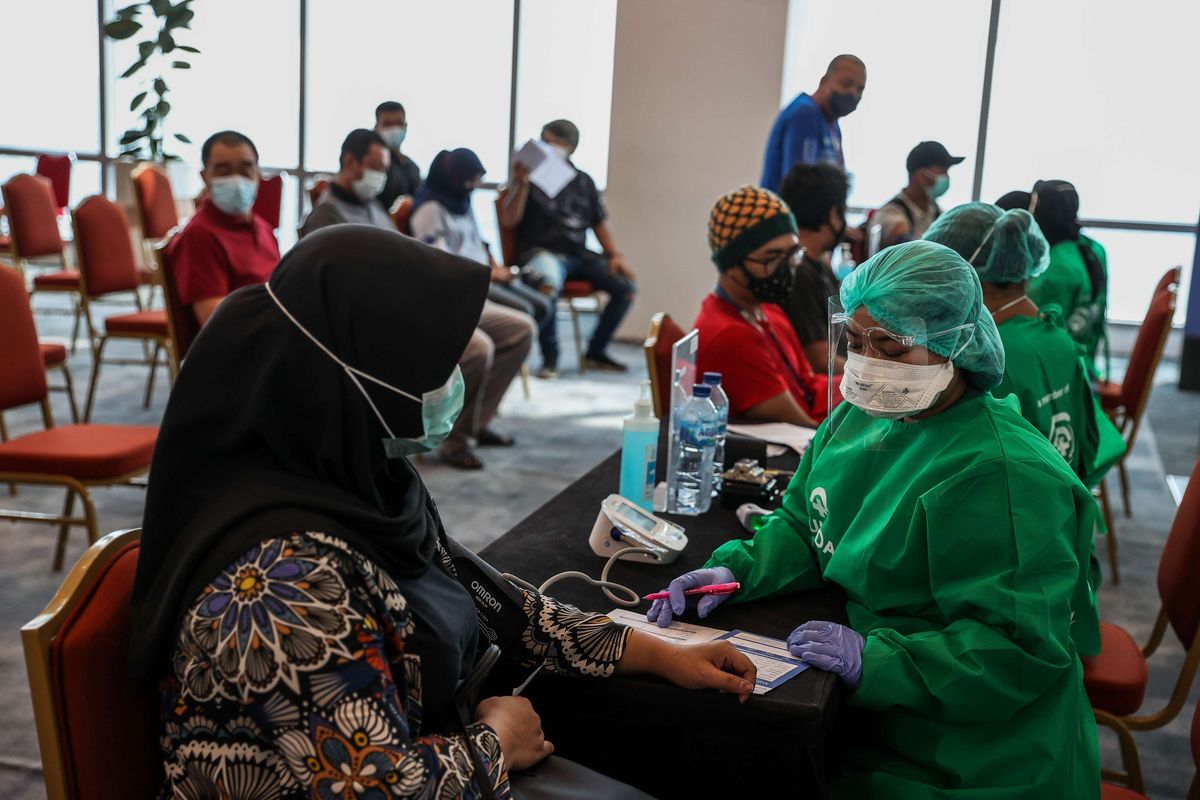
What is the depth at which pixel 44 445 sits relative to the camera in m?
2.83

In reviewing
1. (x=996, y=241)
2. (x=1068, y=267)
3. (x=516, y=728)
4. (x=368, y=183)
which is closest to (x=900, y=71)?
(x=1068, y=267)

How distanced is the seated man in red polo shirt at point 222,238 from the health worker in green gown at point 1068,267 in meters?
2.51

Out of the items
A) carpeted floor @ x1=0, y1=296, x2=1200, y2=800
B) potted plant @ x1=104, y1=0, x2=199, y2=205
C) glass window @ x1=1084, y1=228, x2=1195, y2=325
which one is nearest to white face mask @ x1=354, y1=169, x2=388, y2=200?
carpeted floor @ x1=0, y1=296, x2=1200, y2=800

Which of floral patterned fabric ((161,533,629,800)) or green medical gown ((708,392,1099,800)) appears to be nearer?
floral patterned fabric ((161,533,629,800))

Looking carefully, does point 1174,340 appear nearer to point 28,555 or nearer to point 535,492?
point 535,492

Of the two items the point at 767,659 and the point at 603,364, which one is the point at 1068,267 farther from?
the point at 603,364

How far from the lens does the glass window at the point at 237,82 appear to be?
27.3 feet

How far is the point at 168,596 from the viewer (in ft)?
3.18

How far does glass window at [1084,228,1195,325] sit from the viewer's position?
7.15 m

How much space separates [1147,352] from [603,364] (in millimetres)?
3577

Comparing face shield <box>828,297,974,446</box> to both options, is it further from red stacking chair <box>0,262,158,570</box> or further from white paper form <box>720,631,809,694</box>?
red stacking chair <box>0,262,158,570</box>

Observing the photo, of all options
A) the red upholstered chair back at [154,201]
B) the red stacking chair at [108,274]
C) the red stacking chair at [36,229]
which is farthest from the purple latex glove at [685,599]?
the red upholstered chair back at [154,201]

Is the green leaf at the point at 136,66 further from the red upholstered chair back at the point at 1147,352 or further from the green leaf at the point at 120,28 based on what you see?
the red upholstered chair back at the point at 1147,352

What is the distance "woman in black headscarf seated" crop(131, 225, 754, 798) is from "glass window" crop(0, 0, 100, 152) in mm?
8885
